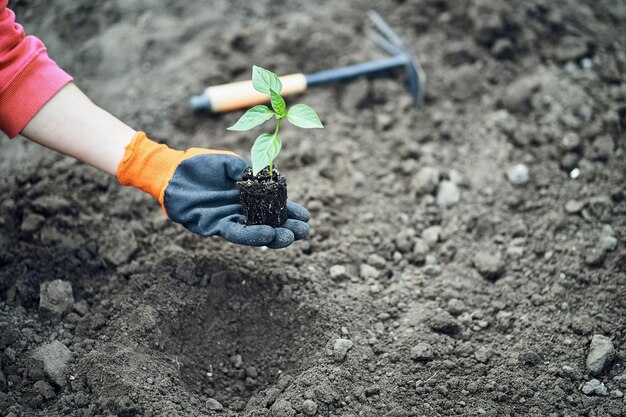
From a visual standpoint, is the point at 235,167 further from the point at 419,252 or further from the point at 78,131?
the point at 419,252

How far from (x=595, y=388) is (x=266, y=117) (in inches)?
64.7

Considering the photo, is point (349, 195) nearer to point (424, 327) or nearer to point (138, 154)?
point (424, 327)

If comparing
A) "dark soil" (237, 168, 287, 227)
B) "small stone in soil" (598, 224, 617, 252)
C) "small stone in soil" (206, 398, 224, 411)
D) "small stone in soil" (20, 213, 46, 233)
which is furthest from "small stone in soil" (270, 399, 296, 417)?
"small stone in soil" (598, 224, 617, 252)

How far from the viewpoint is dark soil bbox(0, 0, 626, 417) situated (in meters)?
2.23

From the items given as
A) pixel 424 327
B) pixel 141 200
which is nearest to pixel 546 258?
pixel 424 327

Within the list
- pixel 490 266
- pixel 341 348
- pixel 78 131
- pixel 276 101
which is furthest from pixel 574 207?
pixel 78 131

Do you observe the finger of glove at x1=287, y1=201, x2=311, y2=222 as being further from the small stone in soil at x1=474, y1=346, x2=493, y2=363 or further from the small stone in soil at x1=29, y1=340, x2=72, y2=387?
the small stone in soil at x1=29, y1=340, x2=72, y2=387

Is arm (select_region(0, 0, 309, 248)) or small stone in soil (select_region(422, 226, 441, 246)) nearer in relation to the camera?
arm (select_region(0, 0, 309, 248))

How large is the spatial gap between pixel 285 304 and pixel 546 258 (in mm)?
1281

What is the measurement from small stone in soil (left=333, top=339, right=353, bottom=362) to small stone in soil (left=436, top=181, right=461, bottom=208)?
1091mm

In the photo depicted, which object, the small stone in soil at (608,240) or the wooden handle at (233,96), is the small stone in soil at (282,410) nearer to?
the small stone in soil at (608,240)

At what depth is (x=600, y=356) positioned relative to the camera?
2.27 meters

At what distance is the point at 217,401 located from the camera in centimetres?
225

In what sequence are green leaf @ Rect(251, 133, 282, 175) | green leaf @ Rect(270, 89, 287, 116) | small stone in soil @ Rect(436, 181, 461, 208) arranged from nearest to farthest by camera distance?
green leaf @ Rect(251, 133, 282, 175) < green leaf @ Rect(270, 89, 287, 116) < small stone in soil @ Rect(436, 181, 461, 208)
